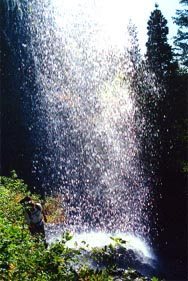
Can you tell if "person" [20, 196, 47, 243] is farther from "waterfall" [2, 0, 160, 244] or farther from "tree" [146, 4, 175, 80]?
"tree" [146, 4, 175, 80]

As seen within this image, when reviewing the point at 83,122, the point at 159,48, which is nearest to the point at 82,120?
the point at 83,122

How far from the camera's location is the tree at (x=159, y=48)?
31378mm

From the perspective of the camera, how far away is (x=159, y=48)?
32438mm

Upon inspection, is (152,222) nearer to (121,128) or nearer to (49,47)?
(121,128)

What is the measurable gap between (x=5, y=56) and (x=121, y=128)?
364 inches

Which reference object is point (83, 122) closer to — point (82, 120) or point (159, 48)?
point (82, 120)

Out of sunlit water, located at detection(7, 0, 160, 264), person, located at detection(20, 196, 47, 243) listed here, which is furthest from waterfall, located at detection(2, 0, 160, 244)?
person, located at detection(20, 196, 47, 243)

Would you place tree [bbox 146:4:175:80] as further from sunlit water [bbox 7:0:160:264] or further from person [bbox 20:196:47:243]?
person [bbox 20:196:47:243]

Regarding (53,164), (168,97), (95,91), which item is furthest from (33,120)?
(168,97)

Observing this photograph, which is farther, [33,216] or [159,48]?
[159,48]

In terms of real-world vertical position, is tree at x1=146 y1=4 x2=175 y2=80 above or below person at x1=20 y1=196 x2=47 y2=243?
above

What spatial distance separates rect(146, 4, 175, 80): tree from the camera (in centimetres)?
3138

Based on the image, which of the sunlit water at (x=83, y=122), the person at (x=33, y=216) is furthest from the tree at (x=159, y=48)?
the person at (x=33, y=216)

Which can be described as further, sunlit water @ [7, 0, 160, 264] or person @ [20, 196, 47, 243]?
sunlit water @ [7, 0, 160, 264]
